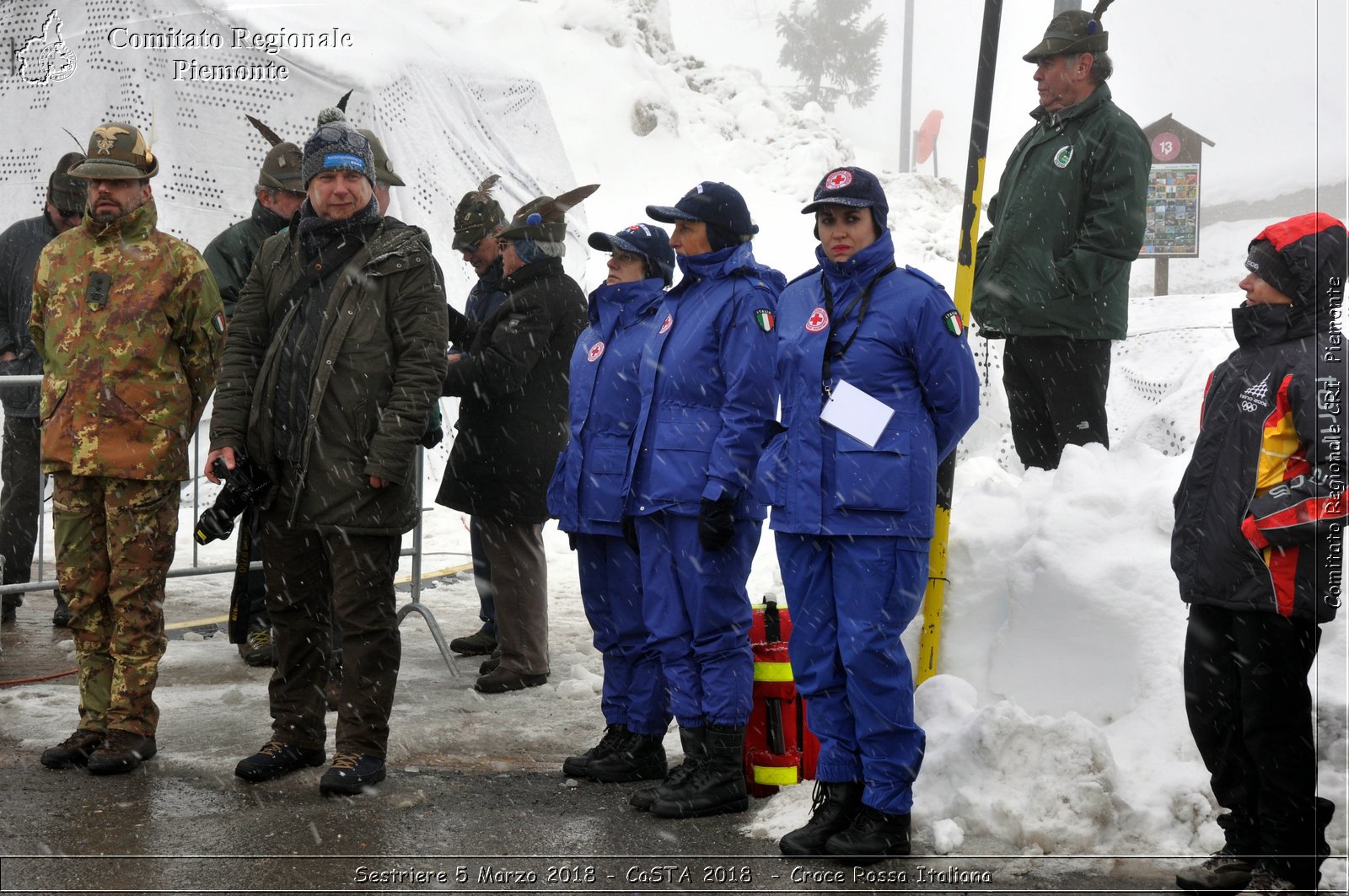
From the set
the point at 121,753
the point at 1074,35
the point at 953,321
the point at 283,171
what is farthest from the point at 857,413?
the point at 283,171

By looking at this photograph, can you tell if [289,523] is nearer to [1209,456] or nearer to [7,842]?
[7,842]

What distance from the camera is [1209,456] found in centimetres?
358

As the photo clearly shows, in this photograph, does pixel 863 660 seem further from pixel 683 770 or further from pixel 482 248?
pixel 482 248

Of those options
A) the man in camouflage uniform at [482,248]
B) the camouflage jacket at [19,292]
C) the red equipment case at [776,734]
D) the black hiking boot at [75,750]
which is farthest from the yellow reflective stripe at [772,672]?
the camouflage jacket at [19,292]

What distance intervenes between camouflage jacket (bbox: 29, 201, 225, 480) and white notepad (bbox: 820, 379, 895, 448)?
2464 millimetres

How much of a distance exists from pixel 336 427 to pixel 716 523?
1.36 meters

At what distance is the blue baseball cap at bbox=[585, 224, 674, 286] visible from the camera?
484 centimetres

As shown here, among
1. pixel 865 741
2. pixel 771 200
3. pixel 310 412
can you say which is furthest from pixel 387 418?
pixel 771 200

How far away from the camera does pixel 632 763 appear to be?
184 inches

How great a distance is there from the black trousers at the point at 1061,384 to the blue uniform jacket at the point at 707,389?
3.96 ft

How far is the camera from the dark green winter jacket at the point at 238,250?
6.12 m

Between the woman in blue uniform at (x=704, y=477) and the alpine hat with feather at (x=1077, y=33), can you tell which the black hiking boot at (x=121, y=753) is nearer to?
the woman in blue uniform at (x=704, y=477)

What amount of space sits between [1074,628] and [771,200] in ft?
68.7

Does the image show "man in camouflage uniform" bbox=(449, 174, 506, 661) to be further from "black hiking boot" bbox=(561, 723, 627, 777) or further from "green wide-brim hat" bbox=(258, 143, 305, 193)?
"black hiking boot" bbox=(561, 723, 627, 777)
